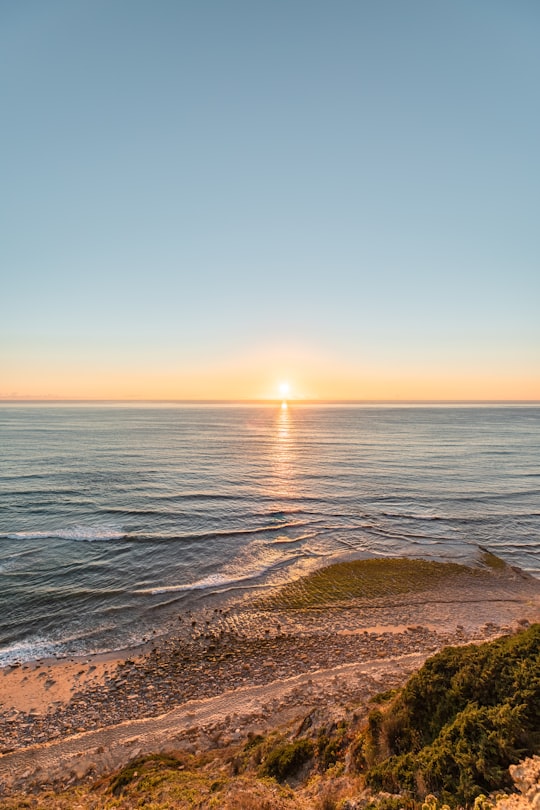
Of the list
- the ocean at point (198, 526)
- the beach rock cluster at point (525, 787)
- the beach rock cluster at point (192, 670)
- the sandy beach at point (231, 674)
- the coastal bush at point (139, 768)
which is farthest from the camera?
the ocean at point (198, 526)

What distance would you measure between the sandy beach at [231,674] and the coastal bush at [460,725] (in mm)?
3155

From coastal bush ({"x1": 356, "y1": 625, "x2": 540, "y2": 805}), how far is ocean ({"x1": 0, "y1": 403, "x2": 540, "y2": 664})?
39.8 feet

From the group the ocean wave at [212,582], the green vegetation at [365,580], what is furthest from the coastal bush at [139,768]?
the ocean wave at [212,582]

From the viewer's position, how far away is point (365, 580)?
67.2ft

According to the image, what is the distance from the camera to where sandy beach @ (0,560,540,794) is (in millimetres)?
9992

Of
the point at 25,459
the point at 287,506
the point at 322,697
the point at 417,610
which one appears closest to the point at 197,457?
the point at 25,459

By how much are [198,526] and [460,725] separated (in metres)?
24.4

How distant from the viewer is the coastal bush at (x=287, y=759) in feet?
22.9

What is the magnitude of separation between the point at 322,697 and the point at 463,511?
82.9 feet

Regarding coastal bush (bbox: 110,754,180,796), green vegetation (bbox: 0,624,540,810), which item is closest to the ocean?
coastal bush (bbox: 110,754,180,796)

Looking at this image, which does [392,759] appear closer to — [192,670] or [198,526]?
[192,670]

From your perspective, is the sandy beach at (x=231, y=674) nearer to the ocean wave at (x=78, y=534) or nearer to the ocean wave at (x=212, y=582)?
the ocean wave at (x=212, y=582)

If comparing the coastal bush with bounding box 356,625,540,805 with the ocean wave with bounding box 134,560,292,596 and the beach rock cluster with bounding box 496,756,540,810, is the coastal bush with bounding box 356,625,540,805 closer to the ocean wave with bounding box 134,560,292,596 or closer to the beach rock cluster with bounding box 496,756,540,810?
the beach rock cluster with bounding box 496,756,540,810

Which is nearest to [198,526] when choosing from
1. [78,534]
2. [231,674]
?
[78,534]
